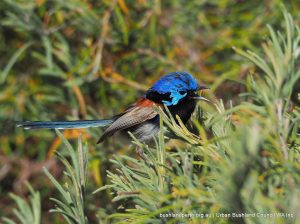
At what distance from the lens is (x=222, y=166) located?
104cm

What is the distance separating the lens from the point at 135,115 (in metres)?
3.21

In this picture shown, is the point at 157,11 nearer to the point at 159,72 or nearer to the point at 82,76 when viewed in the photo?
the point at 159,72

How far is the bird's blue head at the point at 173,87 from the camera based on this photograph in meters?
3.01

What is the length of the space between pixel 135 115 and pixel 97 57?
0.48 meters

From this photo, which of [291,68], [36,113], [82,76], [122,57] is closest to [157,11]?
[122,57]

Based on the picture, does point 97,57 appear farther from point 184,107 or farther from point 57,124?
point 184,107

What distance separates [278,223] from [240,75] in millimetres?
1927

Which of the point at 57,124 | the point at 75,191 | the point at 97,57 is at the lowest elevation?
the point at 75,191

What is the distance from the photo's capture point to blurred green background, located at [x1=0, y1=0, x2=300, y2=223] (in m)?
2.97

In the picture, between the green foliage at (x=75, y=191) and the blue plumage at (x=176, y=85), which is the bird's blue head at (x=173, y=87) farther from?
the green foliage at (x=75, y=191)

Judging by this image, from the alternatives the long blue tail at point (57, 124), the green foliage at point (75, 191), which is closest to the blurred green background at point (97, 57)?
the long blue tail at point (57, 124)

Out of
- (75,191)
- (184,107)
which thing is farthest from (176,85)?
(75,191)

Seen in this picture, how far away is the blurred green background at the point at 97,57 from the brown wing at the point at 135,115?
8 centimetres

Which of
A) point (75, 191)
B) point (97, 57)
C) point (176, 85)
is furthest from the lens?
point (176, 85)
